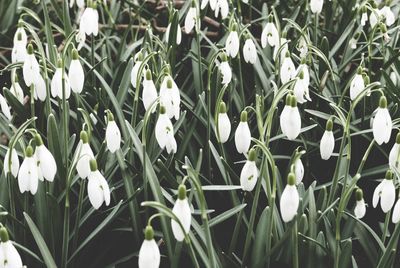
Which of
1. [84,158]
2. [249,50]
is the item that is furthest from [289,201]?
[249,50]

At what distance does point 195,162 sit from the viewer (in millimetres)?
2625

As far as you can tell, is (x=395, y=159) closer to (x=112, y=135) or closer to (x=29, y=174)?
(x=112, y=135)

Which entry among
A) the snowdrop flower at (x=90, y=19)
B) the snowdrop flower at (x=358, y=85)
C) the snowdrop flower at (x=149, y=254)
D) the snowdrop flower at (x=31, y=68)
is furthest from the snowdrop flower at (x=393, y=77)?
the snowdrop flower at (x=149, y=254)

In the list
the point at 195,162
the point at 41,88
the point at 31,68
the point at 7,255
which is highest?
the point at 31,68

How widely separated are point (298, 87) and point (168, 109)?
455 millimetres

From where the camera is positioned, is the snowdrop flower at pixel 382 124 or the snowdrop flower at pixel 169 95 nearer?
the snowdrop flower at pixel 382 124

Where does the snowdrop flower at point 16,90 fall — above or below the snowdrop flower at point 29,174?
below

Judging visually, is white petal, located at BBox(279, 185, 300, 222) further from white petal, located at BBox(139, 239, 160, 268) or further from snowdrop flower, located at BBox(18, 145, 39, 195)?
snowdrop flower, located at BBox(18, 145, 39, 195)

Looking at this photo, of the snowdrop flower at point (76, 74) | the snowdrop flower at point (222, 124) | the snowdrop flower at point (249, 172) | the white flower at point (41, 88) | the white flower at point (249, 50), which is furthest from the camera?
the white flower at point (249, 50)

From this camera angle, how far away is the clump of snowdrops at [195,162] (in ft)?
6.28

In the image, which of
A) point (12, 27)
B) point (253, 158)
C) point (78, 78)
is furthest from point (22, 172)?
point (12, 27)

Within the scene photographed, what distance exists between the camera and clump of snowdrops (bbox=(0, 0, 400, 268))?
1913 mm

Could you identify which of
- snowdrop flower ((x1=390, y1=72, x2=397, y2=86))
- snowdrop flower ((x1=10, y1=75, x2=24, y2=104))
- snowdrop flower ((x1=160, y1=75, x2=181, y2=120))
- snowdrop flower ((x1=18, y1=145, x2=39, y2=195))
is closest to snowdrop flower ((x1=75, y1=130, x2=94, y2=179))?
snowdrop flower ((x1=18, y1=145, x2=39, y2=195))

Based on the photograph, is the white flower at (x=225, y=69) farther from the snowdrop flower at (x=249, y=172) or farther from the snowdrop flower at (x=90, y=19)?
the snowdrop flower at (x=249, y=172)
